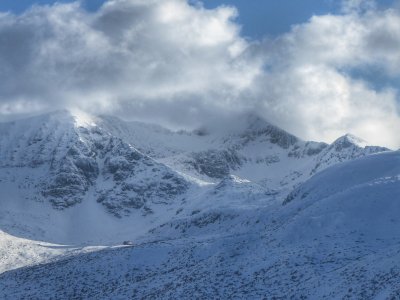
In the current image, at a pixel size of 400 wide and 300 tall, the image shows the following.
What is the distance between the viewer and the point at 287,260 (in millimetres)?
55812

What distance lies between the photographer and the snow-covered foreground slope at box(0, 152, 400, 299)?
164ft

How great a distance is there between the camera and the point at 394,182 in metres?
67.7

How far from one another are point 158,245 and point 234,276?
18.9 meters

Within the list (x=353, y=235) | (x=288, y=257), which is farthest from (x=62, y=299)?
(x=353, y=235)

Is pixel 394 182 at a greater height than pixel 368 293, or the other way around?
pixel 394 182

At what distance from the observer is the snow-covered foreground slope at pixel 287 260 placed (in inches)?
1966

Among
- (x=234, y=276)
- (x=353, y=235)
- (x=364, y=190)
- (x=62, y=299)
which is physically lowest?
(x=62, y=299)

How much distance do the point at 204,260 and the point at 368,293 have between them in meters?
21.8

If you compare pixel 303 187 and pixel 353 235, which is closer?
pixel 353 235

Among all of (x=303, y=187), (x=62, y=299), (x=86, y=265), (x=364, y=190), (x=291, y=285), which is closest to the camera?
(x=291, y=285)

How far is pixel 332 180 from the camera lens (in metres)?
79.5

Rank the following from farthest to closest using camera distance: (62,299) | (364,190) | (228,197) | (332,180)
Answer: (228,197), (332,180), (364,190), (62,299)

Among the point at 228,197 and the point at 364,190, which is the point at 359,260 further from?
the point at 228,197

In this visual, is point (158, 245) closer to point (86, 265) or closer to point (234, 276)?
point (86, 265)
